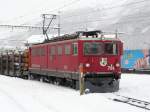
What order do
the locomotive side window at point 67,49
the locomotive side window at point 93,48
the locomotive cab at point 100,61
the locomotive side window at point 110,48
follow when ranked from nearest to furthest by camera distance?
the locomotive cab at point 100,61 → the locomotive side window at point 93,48 → the locomotive side window at point 110,48 → the locomotive side window at point 67,49

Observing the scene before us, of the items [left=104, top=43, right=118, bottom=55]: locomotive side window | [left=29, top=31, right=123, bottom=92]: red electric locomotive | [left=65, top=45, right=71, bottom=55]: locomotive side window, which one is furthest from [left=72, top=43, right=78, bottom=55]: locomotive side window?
[left=104, top=43, right=118, bottom=55]: locomotive side window

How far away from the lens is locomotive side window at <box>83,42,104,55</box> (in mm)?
22078

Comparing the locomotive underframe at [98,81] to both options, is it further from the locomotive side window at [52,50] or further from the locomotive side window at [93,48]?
the locomotive side window at [52,50]

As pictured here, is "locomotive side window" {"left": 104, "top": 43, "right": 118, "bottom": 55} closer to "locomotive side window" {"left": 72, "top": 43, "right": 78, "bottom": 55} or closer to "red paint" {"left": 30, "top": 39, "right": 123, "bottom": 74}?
"red paint" {"left": 30, "top": 39, "right": 123, "bottom": 74}

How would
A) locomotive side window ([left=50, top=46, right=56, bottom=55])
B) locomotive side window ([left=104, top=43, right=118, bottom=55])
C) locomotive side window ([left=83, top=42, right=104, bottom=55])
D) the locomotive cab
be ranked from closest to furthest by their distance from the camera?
the locomotive cab
locomotive side window ([left=83, top=42, right=104, bottom=55])
locomotive side window ([left=104, top=43, right=118, bottom=55])
locomotive side window ([left=50, top=46, right=56, bottom=55])

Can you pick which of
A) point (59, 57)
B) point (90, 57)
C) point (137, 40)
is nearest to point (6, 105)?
point (90, 57)

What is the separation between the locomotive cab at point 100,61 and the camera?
21.9m

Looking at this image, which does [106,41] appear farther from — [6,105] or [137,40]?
[137,40]

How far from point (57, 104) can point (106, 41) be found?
7295 mm

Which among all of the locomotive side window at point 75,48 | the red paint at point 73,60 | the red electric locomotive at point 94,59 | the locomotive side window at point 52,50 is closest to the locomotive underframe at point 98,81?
the red electric locomotive at point 94,59

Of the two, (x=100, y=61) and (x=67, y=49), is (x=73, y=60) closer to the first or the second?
(x=67, y=49)

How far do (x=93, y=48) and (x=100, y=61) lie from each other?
0.73 m

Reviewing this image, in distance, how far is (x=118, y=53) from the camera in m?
22.6

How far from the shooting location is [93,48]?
72.9ft
